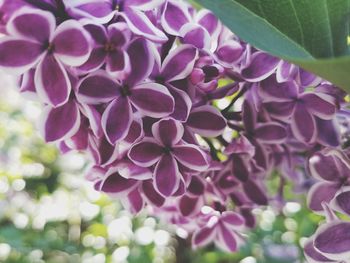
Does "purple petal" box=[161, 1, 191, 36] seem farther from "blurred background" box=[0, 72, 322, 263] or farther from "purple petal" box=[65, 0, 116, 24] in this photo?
"blurred background" box=[0, 72, 322, 263]

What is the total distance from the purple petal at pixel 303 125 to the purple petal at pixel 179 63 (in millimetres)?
109

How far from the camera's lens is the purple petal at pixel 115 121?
0.45 m

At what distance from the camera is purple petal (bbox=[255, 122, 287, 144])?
1.76 ft

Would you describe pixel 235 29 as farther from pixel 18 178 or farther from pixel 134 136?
pixel 18 178

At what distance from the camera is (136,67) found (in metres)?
0.45

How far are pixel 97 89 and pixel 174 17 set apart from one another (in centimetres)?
9

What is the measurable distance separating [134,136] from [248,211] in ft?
0.78

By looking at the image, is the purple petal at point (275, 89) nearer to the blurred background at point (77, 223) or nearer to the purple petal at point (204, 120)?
the purple petal at point (204, 120)

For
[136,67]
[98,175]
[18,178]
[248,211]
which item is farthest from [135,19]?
[18,178]

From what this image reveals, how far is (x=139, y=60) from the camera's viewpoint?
17.5 inches

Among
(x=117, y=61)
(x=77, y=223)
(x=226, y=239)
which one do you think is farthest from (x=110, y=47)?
(x=77, y=223)

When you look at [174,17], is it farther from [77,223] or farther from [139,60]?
[77,223]

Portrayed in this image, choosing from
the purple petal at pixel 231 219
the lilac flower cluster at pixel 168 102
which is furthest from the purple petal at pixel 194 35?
the purple petal at pixel 231 219

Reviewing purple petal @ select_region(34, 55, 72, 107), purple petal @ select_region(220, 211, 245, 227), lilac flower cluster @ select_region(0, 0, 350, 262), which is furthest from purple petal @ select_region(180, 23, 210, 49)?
purple petal @ select_region(220, 211, 245, 227)
